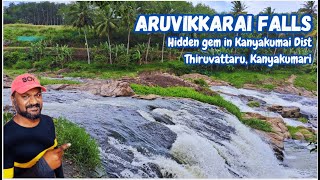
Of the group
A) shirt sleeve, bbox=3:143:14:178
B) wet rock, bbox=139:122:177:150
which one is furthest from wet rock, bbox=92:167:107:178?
shirt sleeve, bbox=3:143:14:178

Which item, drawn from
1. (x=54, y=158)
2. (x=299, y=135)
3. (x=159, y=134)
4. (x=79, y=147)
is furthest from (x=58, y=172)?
(x=299, y=135)

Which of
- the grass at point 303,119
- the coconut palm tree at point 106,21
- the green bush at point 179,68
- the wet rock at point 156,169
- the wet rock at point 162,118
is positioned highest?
the coconut palm tree at point 106,21

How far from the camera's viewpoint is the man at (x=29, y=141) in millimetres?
6094

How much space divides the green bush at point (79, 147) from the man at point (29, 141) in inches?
20.9

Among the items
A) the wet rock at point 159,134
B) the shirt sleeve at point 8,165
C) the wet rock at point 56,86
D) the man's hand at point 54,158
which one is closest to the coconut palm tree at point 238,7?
the wet rock at point 159,134

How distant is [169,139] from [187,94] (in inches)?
35.8

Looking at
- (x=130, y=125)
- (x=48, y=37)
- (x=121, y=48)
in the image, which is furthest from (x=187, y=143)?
(x=48, y=37)

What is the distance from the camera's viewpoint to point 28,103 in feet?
20.0

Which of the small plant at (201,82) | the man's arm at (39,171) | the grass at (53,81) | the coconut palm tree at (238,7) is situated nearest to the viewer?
the man's arm at (39,171)

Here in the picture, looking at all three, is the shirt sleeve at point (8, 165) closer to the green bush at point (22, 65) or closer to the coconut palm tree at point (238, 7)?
the green bush at point (22, 65)

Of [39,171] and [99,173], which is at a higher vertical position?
[39,171]

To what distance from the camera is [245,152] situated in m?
8.20

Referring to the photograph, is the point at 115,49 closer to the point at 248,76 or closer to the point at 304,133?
the point at 248,76

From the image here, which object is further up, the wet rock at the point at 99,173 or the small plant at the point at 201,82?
the small plant at the point at 201,82
